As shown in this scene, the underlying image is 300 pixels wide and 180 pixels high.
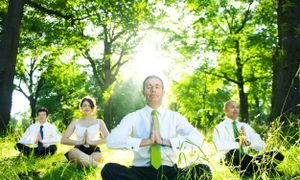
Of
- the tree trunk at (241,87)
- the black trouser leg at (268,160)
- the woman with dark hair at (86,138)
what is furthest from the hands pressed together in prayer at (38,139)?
the tree trunk at (241,87)

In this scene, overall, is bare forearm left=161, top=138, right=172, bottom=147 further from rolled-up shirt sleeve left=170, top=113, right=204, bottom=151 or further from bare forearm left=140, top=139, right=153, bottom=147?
bare forearm left=140, top=139, right=153, bottom=147

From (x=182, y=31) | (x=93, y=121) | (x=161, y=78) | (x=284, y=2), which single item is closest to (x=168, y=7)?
(x=182, y=31)

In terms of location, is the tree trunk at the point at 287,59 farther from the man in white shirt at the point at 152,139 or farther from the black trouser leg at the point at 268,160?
the man in white shirt at the point at 152,139

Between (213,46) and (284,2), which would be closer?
(284,2)

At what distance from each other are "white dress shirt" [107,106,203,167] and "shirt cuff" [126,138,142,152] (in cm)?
8

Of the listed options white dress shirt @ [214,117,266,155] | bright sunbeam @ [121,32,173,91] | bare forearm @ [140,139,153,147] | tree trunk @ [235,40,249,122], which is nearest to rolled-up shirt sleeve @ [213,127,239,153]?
white dress shirt @ [214,117,266,155]

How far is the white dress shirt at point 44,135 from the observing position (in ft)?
32.8

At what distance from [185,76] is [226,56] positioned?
3549 millimetres

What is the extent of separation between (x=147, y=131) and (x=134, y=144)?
0.42 meters

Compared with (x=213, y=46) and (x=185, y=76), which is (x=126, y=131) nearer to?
(x=213, y=46)

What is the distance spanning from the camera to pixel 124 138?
4.84 metres

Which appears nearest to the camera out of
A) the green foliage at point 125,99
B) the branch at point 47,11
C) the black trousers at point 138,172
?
the black trousers at point 138,172

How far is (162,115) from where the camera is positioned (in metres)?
5.11

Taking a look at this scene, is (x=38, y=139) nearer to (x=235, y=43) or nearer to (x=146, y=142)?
(x=146, y=142)
